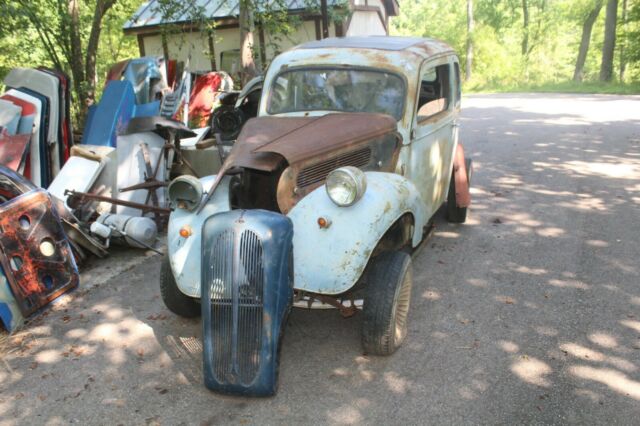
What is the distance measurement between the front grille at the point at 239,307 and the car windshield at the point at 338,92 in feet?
6.42

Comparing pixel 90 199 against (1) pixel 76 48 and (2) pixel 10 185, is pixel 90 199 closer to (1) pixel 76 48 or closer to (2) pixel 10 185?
(2) pixel 10 185

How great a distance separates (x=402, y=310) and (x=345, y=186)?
1.01 m

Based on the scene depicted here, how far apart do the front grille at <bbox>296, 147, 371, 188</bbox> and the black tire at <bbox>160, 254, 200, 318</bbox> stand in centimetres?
114

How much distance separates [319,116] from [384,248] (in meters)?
1.23

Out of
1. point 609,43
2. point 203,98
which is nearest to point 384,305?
point 203,98

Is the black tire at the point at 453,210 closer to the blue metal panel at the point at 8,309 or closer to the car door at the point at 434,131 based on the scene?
the car door at the point at 434,131

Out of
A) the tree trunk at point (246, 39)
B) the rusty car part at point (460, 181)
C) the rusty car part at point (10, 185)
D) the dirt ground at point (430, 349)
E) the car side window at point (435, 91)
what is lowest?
the dirt ground at point (430, 349)

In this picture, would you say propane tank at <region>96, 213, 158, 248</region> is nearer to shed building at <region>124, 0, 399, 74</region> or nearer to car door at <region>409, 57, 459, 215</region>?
car door at <region>409, 57, 459, 215</region>

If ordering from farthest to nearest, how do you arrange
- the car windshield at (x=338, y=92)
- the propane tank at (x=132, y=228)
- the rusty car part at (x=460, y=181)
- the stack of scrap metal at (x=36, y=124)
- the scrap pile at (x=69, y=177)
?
the stack of scrap metal at (x=36, y=124) < the rusty car part at (x=460, y=181) < the propane tank at (x=132, y=228) < the car windshield at (x=338, y=92) < the scrap pile at (x=69, y=177)

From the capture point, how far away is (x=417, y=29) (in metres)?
64.9

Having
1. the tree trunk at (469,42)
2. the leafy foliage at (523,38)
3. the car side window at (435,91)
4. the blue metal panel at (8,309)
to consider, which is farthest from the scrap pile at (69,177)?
the tree trunk at (469,42)

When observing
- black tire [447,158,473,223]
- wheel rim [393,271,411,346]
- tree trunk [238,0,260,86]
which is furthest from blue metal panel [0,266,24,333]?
tree trunk [238,0,260,86]

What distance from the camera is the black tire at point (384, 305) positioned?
11.1 ft

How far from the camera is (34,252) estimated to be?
439 cm
